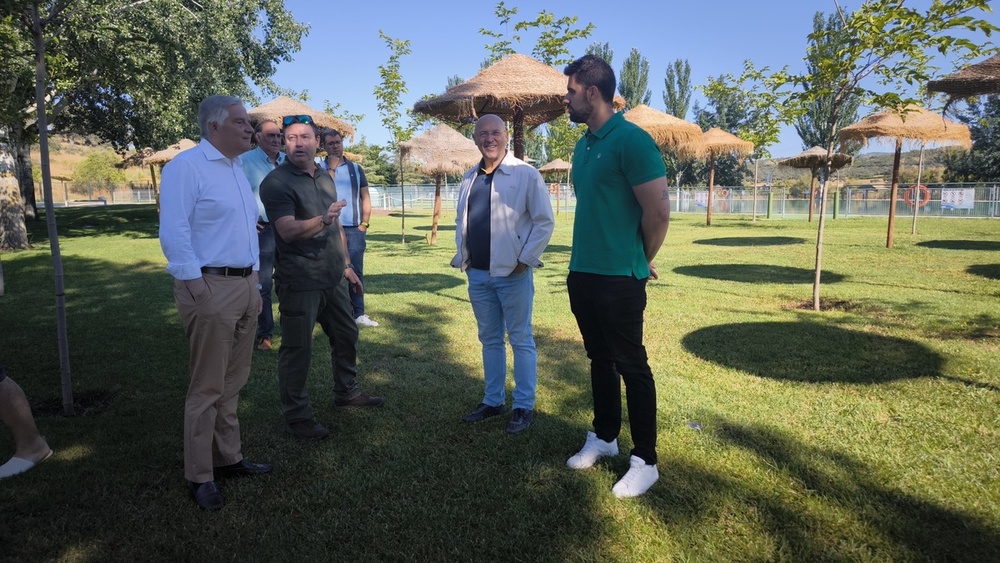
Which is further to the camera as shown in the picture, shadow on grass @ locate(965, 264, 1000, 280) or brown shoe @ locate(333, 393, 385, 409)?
shadow on grass @ locate(965, 264, 1000, 280)

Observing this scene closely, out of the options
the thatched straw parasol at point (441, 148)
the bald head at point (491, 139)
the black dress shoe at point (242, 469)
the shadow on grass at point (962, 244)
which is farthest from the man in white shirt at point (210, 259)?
the shadow on grass at point (962, 244)

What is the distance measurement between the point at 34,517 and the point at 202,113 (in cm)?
211

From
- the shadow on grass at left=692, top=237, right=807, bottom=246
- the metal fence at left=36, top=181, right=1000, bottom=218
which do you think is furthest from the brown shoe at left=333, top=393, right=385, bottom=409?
the shadow on grass at left=692, top=237, right=807, bottom=246

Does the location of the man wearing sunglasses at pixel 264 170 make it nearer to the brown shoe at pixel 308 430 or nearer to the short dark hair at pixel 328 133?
the short dark hair at pixel 328 133

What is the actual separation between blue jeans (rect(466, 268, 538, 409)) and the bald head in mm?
753

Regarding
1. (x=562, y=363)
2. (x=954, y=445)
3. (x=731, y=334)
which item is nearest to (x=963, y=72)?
(x=731, y=334)

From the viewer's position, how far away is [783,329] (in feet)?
19.5

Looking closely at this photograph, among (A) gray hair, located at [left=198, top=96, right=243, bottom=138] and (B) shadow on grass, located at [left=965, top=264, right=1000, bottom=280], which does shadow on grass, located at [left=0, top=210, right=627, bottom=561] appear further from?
(B) shadow on grass, located at [left=965, top=264, right=1000, bottom=280]

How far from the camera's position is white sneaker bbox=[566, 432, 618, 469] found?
3182mm

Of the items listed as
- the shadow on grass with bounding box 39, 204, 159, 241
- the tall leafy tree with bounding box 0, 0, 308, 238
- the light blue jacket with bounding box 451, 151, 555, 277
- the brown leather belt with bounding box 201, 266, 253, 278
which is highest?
the tall leafy tree with bounding box 0, 0, 308, 238

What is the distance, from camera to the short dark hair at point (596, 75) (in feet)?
9.59

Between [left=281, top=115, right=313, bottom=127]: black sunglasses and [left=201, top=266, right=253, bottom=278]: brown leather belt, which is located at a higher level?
[left=281, top=115, right=313, bottom=127]: black sunglasses

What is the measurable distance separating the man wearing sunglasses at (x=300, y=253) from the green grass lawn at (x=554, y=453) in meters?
0.35

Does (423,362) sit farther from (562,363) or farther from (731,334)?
(731,334)
